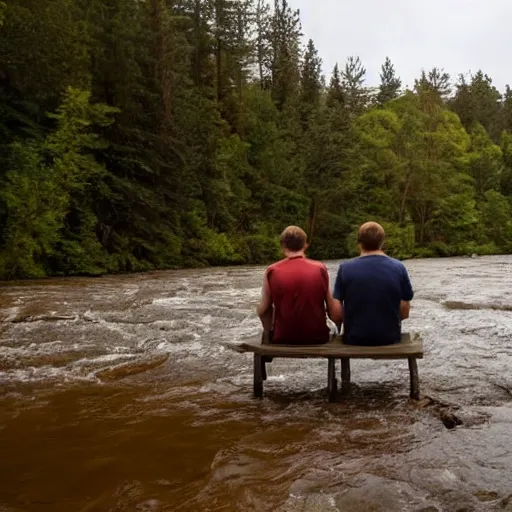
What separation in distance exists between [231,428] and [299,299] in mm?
1428

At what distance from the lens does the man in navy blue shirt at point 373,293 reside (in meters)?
5.16

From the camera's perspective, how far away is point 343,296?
5.27m

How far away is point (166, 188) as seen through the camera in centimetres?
3081

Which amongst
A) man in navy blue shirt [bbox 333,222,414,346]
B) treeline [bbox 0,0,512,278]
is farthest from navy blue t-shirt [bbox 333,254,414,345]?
treeline [bbox 0,0,512,278]

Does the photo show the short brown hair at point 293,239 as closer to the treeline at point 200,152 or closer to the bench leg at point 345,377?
the bench leg at point 345,377

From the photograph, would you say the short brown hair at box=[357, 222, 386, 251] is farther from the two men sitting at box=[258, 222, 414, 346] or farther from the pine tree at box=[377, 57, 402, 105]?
the pine tree at box=[377, 57, 402, 105]

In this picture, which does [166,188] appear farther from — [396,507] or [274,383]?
[396,507]

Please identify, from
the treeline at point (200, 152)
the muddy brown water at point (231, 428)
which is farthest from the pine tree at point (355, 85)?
the muddy brown water at point (231, 428)

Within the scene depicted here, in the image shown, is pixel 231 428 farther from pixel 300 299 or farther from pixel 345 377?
pixel 345 377

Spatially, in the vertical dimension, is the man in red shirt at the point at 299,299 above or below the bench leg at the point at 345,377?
above

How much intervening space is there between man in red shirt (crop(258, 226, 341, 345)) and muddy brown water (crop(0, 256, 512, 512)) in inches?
24.9

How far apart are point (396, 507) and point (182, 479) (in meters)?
1.30

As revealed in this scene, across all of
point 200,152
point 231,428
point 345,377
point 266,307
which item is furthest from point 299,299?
point 200,152

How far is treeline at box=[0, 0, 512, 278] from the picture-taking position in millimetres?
22844
